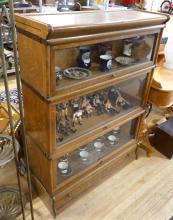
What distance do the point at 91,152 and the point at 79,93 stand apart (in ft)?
2.22

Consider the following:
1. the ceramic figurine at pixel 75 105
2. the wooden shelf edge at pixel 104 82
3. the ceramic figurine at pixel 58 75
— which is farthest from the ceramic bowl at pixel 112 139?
the ceramic figurine at pixel 58 75

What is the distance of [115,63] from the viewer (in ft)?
4.56

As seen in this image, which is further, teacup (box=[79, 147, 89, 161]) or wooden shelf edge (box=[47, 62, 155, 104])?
teacup (box=[79, 147, 89, 161])

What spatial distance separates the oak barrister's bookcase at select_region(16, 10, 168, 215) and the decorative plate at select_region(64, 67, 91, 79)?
32 millimetres

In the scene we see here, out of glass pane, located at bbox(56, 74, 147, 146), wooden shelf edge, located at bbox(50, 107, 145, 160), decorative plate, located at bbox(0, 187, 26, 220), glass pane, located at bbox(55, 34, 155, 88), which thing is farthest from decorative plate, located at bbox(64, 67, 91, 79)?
decorative plate, located at bbox(0, 187, 26, 220)

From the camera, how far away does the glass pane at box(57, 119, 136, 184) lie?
1504 millimetres

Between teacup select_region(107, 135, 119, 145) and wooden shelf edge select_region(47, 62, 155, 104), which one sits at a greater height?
wooden shelf edge select_region(47, 62, 155, 104)

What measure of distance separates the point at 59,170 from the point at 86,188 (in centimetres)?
27

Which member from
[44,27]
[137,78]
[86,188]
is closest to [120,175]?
[86,188]

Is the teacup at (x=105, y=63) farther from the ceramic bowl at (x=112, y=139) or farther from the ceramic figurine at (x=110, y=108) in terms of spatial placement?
the ceramic bowl at (x=112, y=139)

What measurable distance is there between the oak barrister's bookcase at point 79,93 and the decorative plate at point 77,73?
0.03 meters

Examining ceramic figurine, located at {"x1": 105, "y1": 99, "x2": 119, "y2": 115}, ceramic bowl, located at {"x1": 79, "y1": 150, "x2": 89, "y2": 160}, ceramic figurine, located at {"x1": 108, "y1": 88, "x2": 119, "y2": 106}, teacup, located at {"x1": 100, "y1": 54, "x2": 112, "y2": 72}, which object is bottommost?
ceramic bowl, located at {"x1": 79, "y1": 150, "x2": 89, "y2": 160}

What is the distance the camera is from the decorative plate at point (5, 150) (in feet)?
3.61

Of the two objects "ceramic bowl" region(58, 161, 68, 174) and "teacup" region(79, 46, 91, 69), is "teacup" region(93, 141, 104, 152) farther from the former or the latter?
"teacup" region(79, 46, 91, 69)
